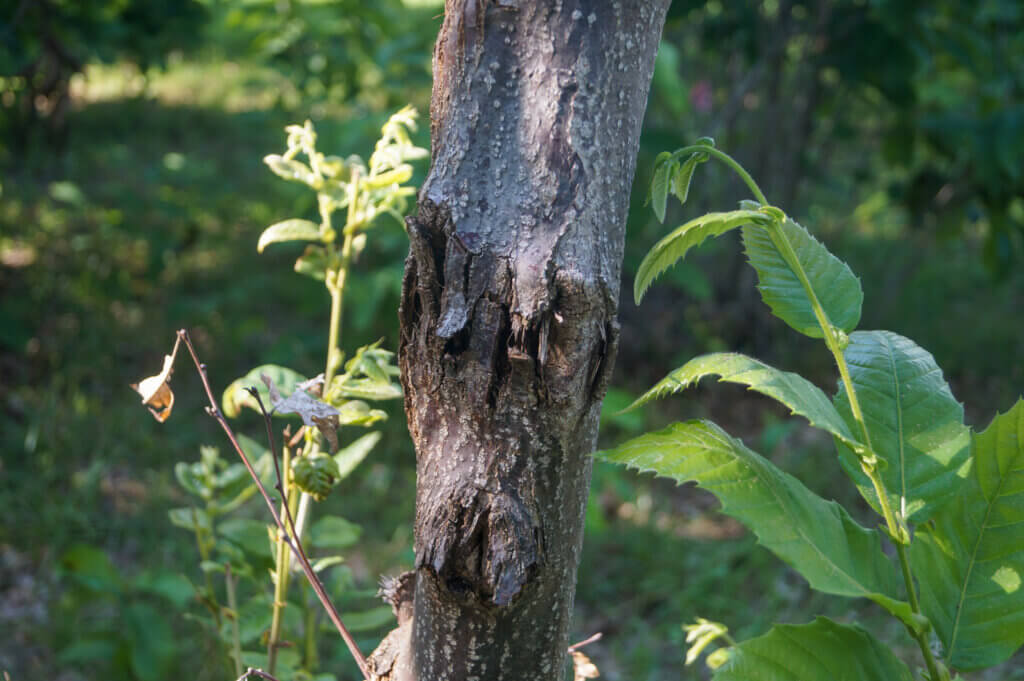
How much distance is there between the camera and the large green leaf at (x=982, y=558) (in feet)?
3.18

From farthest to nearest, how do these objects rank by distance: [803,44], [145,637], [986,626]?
[803,44] < [145,637] < [986,626]

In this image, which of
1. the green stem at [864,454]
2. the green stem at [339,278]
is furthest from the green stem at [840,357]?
the green stem at [339,278]

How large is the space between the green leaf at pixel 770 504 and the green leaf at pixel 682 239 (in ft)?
0.57

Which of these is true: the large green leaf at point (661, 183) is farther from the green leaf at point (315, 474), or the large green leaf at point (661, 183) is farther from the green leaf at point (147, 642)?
the green leaf at point (147, 642)

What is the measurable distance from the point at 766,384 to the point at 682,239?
18cm

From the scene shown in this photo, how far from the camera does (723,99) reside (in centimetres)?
432

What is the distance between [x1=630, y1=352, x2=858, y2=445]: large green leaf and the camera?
81cm

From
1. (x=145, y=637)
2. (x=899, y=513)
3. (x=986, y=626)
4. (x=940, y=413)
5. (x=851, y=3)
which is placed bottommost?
(x=145, y=637)

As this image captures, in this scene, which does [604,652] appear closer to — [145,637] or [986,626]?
[145,637]

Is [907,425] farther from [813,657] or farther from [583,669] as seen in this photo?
[583,669]

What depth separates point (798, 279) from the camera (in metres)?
1.00

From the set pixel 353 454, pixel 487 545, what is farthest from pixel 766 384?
pixel 353 454

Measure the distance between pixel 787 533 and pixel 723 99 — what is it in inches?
152

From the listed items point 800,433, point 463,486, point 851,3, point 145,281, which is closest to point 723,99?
point 851,3
